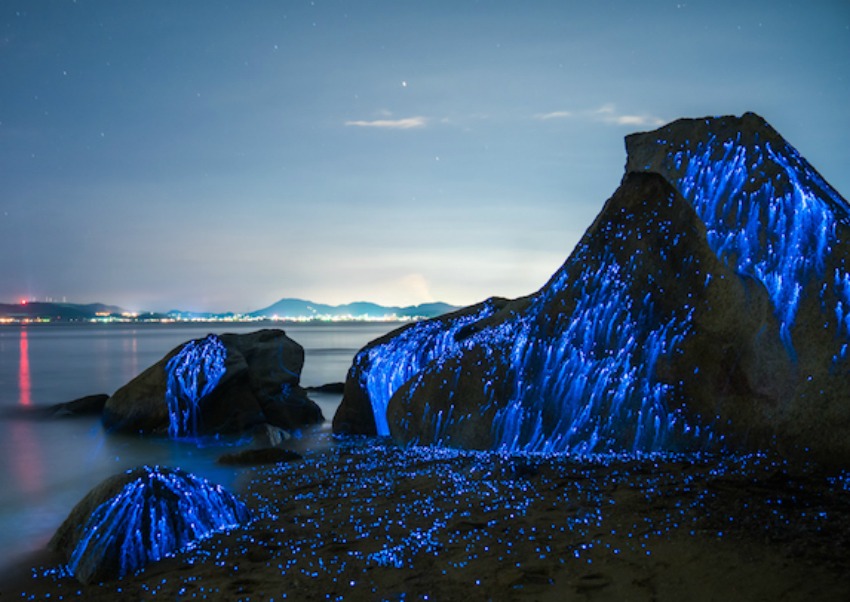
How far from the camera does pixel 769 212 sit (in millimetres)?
6492

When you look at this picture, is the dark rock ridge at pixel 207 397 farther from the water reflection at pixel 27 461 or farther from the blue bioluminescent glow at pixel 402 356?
the blue bioluminescent glow at pixel 402 356

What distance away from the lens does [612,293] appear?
7648 mm

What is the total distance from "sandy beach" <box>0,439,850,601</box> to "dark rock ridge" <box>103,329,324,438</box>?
544cm

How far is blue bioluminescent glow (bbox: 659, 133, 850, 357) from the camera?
6230 mm

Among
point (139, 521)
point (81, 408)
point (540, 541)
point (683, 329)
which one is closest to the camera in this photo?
point (540, 541)

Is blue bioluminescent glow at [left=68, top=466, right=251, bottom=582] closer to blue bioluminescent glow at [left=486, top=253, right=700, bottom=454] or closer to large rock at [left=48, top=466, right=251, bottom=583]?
large rock at [left=48, top=466, right=251, bottom=583]

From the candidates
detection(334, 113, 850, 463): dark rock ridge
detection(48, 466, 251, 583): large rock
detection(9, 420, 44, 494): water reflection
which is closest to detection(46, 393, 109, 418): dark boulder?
detection(9, 420, 44, 494): water reflection

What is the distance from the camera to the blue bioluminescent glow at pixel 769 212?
6230 mm

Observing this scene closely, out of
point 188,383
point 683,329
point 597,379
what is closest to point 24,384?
point 188,383

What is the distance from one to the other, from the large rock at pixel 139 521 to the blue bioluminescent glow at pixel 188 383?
18.9ft

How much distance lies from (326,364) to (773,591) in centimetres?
2809

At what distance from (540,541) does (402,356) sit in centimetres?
646

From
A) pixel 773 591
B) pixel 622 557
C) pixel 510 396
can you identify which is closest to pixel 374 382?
pixel 510 396

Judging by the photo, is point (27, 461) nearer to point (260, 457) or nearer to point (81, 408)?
point (260, 457)
